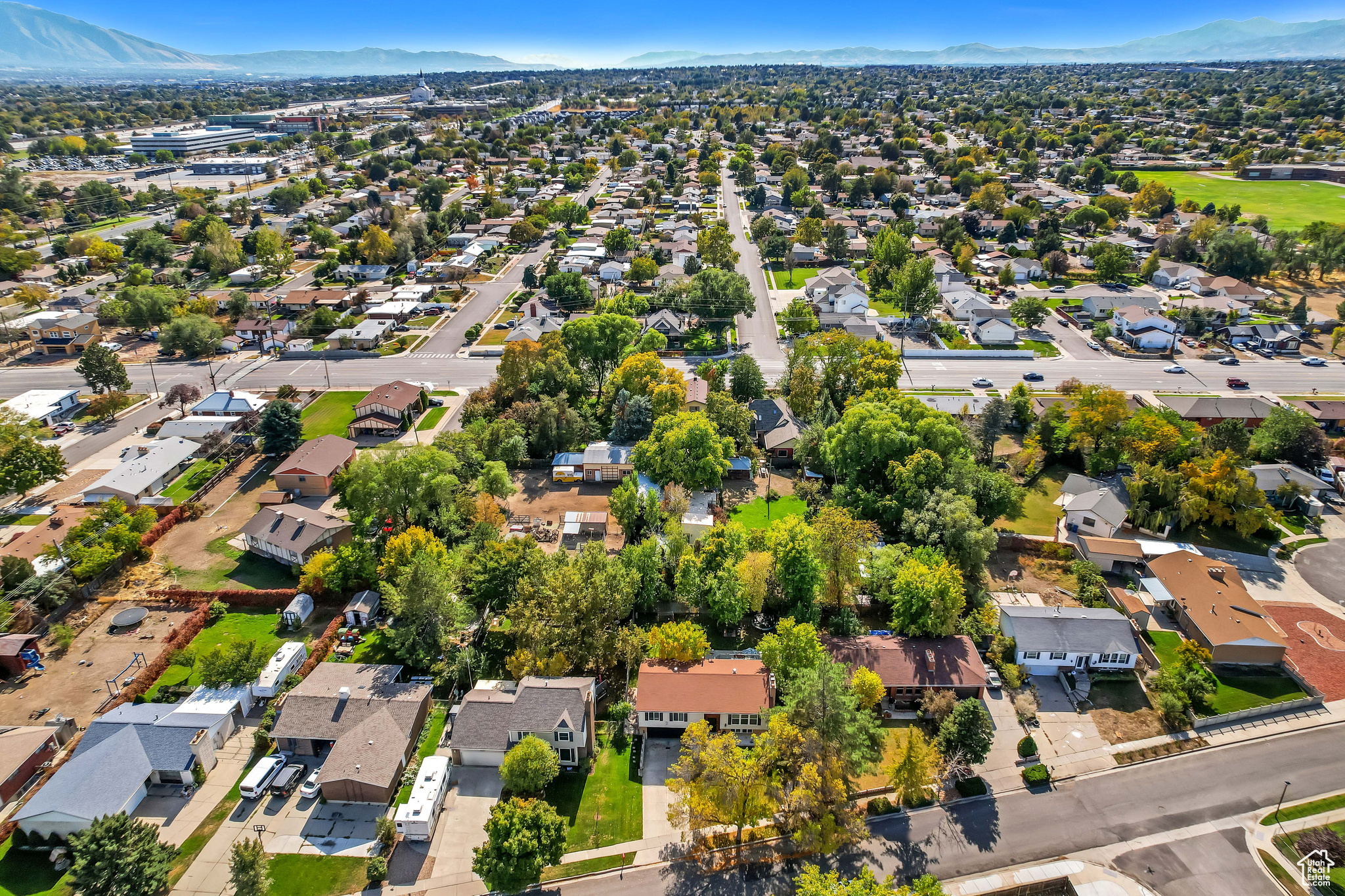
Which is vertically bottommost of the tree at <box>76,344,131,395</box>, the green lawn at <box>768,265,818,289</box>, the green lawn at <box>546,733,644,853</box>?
the green lawn at <box>546,733,644,853</box>

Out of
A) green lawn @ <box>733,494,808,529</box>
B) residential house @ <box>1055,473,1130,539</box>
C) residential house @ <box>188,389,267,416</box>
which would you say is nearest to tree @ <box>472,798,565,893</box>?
green lawn @ <box>733,494,808,529</box>

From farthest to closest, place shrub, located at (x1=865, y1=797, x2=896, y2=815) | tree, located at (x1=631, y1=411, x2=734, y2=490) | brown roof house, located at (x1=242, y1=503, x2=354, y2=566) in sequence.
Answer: tree, located at (x1=631, y1=411, x2=734, y2=490) < brown roof house, located at (x1=242, y1=503, x2=354, y2=566) < shrub, located at (x1=865, y1=797, x2=896, y2=815)

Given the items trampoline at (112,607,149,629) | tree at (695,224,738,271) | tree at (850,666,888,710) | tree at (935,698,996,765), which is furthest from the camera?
tree at (695,224,738,271)

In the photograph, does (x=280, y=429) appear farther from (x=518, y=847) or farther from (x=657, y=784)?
(x=518, y=847)

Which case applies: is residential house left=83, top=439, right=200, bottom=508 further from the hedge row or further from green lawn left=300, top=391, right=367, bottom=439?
the hedge row

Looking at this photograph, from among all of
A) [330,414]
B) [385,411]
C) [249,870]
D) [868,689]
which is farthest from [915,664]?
[330,414]

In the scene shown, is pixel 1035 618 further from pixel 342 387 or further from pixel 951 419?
pixel 342 387

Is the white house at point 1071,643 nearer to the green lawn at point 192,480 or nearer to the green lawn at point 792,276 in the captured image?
the green lawn at point 192,480
